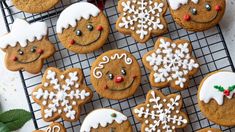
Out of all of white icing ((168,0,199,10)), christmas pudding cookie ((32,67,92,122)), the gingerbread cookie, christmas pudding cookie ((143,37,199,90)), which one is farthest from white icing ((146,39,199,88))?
the gingerbread cookie

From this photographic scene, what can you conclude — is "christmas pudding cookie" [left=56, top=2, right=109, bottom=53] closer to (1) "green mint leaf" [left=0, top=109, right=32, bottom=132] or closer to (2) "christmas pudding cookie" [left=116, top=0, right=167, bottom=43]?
(2) "christmas pudding cookie" [left=116, top=0, right=167, bottom=43]

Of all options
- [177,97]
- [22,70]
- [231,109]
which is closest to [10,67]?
[22,70]

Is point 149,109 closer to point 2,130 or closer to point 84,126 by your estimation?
point 84,126

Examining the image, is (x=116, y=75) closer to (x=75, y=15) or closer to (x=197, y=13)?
(x=75, y=15)

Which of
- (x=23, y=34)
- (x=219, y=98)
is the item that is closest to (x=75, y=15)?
(x=23, y=34)

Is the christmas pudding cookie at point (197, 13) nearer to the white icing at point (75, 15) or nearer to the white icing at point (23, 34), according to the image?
the white icing at point (75, 15)

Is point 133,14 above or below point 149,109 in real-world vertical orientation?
above
